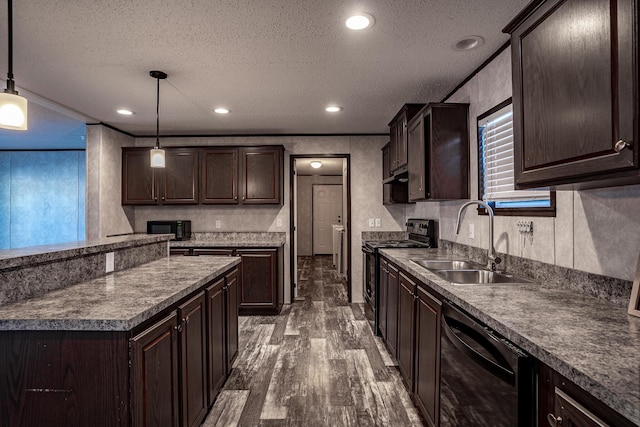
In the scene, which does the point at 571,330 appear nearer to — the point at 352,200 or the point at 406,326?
the point at 406,326

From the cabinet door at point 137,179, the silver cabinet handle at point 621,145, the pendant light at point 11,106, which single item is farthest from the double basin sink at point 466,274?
the cabinet door at point 137,179

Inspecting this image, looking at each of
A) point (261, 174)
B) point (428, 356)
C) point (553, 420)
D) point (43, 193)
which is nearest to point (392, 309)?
point (428, 356)

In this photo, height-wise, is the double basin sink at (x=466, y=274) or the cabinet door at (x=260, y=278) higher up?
the double basin sink at (x=466, y=274)

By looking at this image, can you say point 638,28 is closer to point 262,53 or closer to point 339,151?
point 262,53

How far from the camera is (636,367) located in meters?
0.83

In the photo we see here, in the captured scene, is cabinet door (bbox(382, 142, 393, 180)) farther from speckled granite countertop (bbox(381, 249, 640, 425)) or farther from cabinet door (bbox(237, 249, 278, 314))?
speckled granite countertop (bbox(381, 249, 640, 425))

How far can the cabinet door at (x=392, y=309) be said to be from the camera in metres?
2.81

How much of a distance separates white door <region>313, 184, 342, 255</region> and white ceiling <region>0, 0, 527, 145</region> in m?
6.30

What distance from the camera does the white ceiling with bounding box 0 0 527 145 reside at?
6.35ft

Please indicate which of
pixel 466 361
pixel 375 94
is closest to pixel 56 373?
pixel 466 361

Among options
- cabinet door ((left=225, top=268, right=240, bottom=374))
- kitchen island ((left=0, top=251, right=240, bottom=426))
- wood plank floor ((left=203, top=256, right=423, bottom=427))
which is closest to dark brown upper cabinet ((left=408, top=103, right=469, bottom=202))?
wood plank floor ((left=203, top=256, right=423, bottom=427))

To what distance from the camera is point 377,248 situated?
352 centimetres

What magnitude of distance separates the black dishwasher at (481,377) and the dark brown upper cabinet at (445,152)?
54.5 inches

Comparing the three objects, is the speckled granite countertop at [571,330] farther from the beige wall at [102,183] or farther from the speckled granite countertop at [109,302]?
the beige wall at [102,183]
